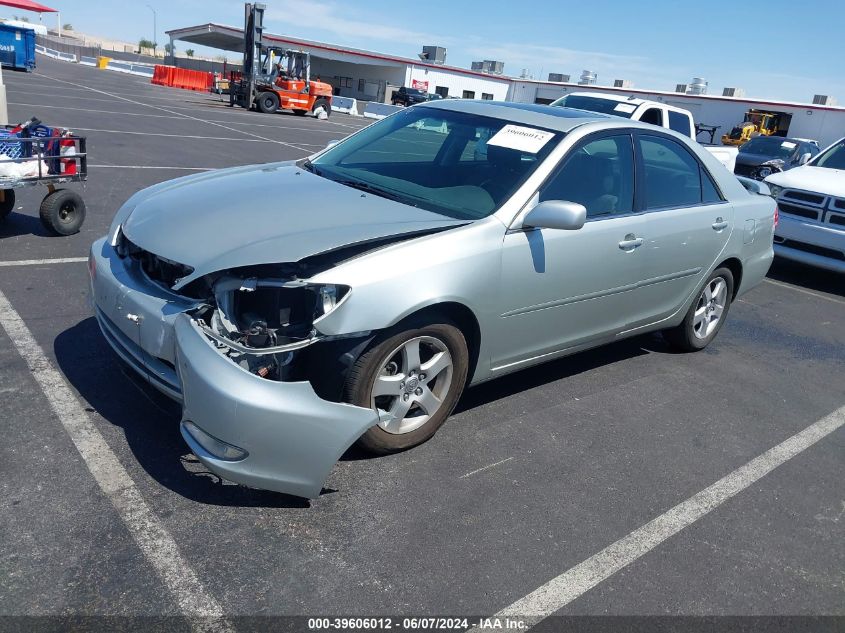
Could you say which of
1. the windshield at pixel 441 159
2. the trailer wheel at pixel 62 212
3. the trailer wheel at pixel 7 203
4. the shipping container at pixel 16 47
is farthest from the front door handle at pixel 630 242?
the shipping container at pixel 16 47

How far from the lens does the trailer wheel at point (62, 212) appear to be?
6445mm

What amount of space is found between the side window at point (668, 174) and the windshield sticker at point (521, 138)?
2.81ft

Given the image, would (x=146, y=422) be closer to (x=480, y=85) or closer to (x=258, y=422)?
(x=258, y=422)

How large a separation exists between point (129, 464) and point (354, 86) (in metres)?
62.8

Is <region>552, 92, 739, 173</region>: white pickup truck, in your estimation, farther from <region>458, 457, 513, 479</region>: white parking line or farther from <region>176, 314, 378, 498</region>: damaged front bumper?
<region>176, 314, 378, 498</region>: damaged front bumper

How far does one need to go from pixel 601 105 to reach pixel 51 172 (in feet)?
29.5

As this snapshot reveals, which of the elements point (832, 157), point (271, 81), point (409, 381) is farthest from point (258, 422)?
point (271, 81)

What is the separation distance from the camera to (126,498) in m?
2.97

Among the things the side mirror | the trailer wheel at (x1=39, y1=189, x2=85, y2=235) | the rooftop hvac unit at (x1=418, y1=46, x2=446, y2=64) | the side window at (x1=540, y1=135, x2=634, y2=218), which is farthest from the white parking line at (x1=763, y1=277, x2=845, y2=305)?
the rooftop hvac unit at (x1=418, y1=46, x2=446, y2=64)

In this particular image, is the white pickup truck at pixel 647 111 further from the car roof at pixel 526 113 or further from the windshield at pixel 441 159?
the windshield at pixel 441 159

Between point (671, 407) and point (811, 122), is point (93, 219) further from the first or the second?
point (811, 122)

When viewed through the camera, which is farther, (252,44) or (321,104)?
(321,104)

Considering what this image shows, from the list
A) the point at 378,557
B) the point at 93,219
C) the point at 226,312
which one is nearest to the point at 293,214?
the point at 226,312

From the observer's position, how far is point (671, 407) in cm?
463
